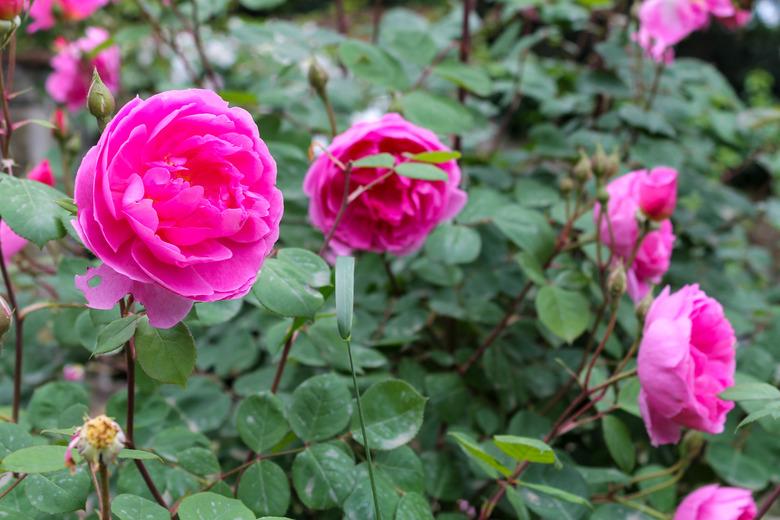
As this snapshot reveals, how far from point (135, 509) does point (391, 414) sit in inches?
9.0

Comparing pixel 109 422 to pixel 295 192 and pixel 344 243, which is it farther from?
pixel 295 192

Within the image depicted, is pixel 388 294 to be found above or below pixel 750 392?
below

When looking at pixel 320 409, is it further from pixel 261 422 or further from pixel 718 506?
pixel 718 506

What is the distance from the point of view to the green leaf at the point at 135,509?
1.47 feet

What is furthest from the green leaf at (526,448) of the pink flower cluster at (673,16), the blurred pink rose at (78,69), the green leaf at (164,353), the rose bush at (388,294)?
the blurred pink rose at (78,69)

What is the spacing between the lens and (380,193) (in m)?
0.75

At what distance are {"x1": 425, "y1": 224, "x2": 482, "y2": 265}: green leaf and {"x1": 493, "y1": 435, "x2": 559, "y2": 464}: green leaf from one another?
0.89 ft

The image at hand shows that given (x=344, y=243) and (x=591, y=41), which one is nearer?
(x=344, y=243)

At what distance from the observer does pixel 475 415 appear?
0.87m

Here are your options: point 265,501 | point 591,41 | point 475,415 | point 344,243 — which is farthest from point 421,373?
point 591,41

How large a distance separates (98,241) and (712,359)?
495 mm

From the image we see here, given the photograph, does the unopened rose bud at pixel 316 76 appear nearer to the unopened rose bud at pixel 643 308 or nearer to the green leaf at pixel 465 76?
the green leaf at pixel 465 76

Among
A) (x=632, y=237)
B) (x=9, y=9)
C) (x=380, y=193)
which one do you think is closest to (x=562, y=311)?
(x=632, y=237)

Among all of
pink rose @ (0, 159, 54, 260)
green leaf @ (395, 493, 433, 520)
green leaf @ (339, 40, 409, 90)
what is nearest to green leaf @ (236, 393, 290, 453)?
green leaf @ (395, 493, 433, 520)
